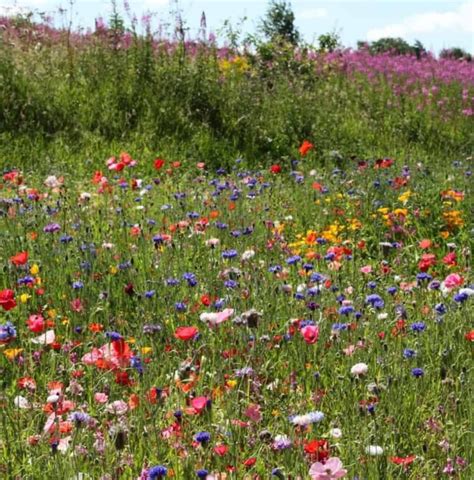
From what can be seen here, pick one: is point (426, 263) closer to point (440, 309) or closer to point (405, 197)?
point (440, 309)

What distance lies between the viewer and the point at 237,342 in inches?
119

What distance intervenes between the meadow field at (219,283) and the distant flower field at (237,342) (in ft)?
0.04

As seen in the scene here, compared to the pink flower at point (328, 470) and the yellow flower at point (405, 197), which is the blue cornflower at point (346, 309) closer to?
the pink flower at point (328, 470)

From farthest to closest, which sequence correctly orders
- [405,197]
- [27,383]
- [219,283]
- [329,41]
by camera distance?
1. [329,41]
2. [405,197]
3. [219,283]
4. [27,383]

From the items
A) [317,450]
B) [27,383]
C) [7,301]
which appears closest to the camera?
[317,450]

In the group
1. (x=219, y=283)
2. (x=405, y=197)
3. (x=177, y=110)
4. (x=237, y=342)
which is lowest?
(x=237, y=342)

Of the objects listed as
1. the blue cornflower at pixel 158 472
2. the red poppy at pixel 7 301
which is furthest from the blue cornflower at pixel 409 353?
the red poppy at pixel 7 301

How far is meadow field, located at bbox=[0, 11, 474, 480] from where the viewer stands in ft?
7.33

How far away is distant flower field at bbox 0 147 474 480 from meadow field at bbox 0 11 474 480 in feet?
0.04

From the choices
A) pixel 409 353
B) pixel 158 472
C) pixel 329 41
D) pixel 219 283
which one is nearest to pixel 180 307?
pixel 219 283

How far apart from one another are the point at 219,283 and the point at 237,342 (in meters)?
0.58

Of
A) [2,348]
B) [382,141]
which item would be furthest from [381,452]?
[382,141]

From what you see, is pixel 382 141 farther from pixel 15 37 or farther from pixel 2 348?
pixel 2 348

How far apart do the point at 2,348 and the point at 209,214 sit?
211 centimetres
